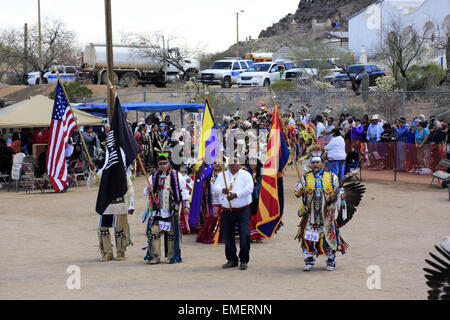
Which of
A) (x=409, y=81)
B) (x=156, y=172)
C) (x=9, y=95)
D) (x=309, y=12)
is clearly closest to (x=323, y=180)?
(x=156, y=172)

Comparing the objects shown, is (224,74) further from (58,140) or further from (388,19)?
(58,140)

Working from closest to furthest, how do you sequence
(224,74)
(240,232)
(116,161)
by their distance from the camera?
(240,232), (116,161), (224,74)

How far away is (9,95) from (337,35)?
40.3m

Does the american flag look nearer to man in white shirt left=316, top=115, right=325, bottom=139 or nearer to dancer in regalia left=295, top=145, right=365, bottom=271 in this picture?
dancer in regalia left=295, top=145, right=365, bottom=271

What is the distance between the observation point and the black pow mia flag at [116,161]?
10.3 m

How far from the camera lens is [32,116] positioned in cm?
2112

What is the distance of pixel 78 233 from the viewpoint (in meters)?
13.2

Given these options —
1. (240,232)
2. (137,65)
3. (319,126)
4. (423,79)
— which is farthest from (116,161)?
(137,65)

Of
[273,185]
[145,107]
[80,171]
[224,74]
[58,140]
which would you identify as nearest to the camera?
[273,185]

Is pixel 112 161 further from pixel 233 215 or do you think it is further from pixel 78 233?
pixel 78 233

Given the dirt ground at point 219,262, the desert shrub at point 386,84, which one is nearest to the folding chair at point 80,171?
the dirt ground at point 219,262

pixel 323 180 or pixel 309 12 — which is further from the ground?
pixel 309 12

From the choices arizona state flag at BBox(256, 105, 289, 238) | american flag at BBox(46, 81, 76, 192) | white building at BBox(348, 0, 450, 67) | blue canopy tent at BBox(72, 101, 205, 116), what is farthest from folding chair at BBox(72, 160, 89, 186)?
white building at BBox(348, 0, 450, 67)

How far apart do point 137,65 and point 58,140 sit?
103 ft
